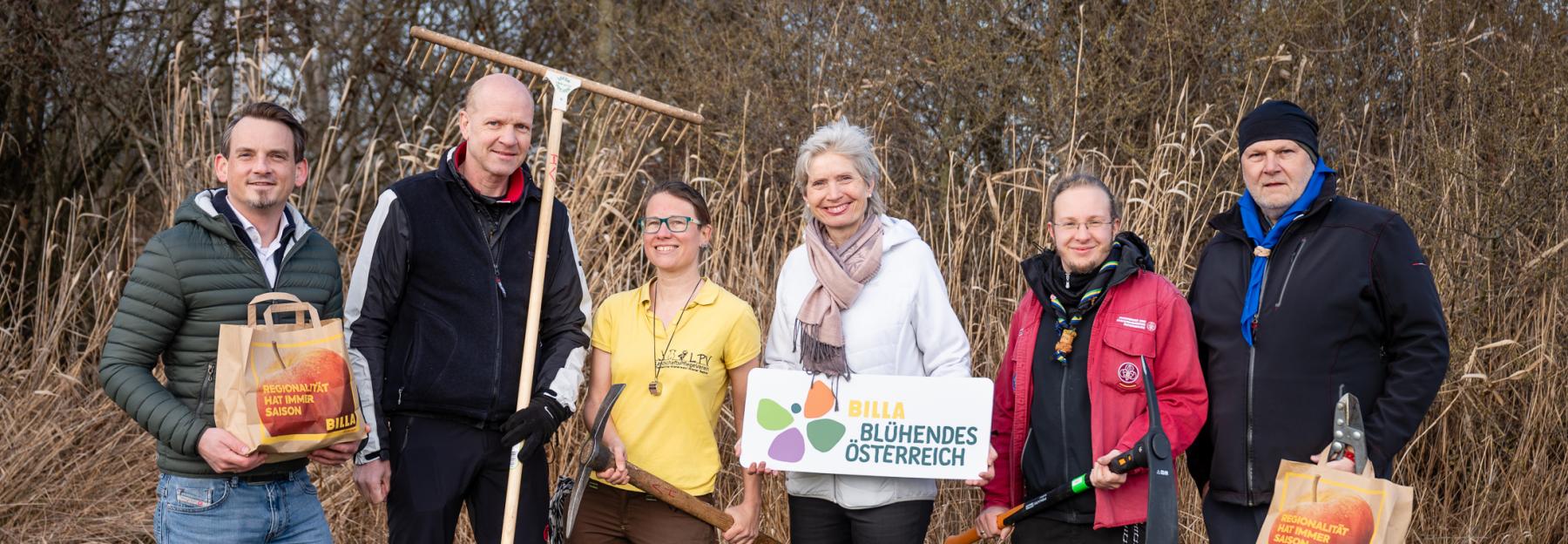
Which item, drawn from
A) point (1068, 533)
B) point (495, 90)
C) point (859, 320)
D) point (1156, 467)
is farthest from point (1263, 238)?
point (495, 90)

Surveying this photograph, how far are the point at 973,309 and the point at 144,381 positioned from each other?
3133 mm

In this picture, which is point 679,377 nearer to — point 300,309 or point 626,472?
point 626,472

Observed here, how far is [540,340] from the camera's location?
323 cm

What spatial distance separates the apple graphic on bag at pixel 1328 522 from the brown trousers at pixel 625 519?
1.41 metres

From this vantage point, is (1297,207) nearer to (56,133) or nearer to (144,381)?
(144,381)

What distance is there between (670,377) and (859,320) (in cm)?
51

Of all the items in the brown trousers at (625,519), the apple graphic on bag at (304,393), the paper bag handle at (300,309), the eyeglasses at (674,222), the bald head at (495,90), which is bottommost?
the brown trousers at (625,519)

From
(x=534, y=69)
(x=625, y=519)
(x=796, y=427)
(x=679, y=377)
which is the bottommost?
(x=625, y=519)

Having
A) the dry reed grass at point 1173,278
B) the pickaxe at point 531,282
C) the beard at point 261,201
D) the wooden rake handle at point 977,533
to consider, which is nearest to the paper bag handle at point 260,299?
the beard at point 261,201

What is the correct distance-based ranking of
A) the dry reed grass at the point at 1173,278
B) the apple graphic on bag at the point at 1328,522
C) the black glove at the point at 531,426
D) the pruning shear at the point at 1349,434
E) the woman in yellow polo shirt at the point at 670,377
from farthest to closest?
the dry reed grass at the point at 1173,278, the woman in yellow polo shirt at the point at 670,377, the black glove at the point at 531,426, the pruning shear at the point at 1349,434, the apple graphic on bag at the point at 1328,522

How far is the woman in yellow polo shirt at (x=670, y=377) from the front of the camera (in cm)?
304

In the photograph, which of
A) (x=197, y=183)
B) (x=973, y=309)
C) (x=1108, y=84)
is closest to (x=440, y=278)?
(x=973, y=309)

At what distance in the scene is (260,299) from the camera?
8.63 ft

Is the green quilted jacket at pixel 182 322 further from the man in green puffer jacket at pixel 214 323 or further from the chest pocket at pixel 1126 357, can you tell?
the chest pocket at pixel 1126 357
